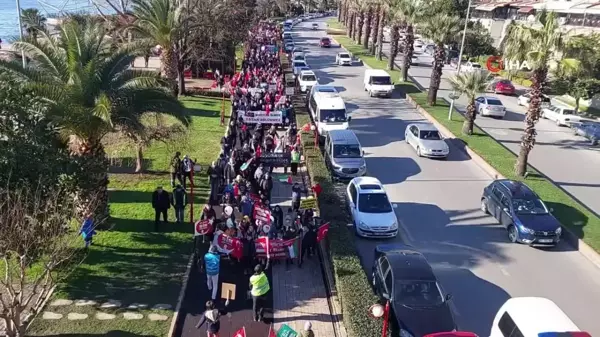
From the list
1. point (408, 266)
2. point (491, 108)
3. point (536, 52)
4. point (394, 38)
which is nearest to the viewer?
point (408, 266)

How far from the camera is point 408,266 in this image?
12.9 m

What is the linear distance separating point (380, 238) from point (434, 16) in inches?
874

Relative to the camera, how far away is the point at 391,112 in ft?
117

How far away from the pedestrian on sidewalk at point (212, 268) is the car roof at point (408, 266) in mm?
4206

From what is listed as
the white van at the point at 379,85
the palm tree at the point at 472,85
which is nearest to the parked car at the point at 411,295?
the palm tree at the point at 472,85

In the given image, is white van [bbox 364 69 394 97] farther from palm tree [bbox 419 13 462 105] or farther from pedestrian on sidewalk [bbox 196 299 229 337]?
pedestrian on sidewalk [bbox 196 299 229 337]

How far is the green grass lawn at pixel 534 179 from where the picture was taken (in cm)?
1814

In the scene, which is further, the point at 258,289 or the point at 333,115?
the point at 333,115

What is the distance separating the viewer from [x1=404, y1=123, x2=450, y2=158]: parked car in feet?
83.4

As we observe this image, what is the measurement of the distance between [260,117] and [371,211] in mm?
9296

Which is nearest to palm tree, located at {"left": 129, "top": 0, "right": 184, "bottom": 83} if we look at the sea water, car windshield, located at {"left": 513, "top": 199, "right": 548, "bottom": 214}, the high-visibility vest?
the sea water

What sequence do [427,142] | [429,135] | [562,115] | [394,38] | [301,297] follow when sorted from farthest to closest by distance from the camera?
[394,38] → [562,115] → [429,135] → [427,142] → [301,297]

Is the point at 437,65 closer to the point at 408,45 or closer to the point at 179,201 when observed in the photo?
the point at 408,45

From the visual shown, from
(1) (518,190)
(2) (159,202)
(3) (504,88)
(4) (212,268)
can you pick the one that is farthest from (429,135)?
(3) (504,88)
